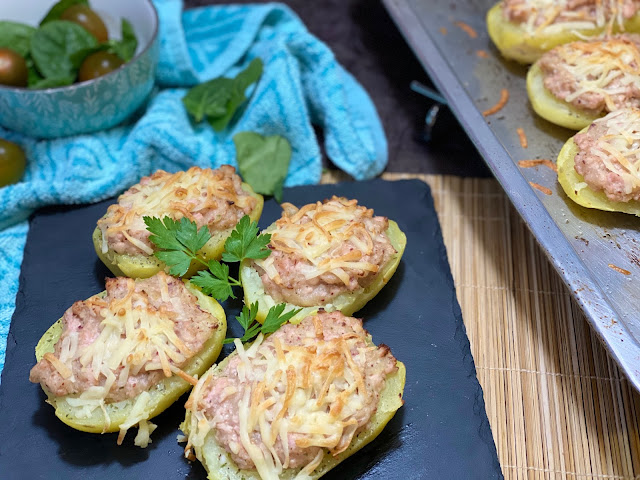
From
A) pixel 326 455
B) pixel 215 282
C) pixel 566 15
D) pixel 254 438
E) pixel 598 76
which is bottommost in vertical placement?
pixel 326 455

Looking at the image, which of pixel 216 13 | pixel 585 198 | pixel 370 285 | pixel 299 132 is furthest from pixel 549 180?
pixel 216 13

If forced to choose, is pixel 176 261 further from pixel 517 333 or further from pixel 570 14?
pixel 570 14

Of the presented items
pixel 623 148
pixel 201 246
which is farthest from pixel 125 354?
pixel 623 148

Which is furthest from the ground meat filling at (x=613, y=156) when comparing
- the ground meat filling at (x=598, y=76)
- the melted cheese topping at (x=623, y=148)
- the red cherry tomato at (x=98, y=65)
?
the red cherry tomato at (x=98, y=65)

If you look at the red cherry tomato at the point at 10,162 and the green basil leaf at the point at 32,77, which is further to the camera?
the green basil leaf at the point at 32,77

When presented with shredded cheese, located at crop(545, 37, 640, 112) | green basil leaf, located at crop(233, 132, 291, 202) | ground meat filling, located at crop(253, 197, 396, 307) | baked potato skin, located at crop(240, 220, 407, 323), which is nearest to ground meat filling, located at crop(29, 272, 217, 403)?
baked potato skin, located at crop(240, 220, 407, 323)

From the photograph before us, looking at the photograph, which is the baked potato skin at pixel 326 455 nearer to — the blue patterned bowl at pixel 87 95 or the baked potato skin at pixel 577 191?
the baked potato skin at pixel 577 191

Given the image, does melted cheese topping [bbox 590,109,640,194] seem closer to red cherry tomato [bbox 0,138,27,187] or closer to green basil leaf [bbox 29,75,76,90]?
green basil leaf [bbox 29,75,76,90]
